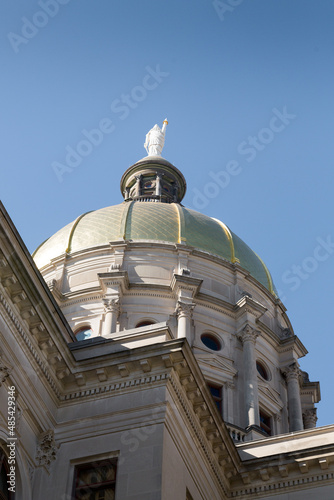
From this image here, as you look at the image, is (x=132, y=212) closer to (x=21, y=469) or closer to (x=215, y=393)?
(x=215, y=393)

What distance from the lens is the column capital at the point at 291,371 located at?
4519 centimetres

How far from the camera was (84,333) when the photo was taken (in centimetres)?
4353

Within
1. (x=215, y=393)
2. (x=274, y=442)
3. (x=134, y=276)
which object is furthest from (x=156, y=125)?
(x=274, y=442)

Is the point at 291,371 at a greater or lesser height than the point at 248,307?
lesser

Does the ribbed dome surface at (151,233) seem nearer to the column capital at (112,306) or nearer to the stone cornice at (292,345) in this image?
the stone cornice at (292,345)

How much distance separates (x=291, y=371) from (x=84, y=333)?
11034mm

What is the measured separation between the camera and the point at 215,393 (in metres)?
41.1

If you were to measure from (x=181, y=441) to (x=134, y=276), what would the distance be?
2297 centimetres

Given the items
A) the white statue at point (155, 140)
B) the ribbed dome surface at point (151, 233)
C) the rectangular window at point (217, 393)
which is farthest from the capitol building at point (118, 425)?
the white statue at point (155, 140)

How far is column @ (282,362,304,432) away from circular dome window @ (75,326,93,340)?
10505 millimetres

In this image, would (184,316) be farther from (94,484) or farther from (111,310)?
(94,484)

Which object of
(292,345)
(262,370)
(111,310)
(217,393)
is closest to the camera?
(217,393)

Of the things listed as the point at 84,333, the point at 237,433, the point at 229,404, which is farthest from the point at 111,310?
the point at 237,433

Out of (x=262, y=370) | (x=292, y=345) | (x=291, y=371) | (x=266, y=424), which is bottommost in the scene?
(x=266, y=424)
